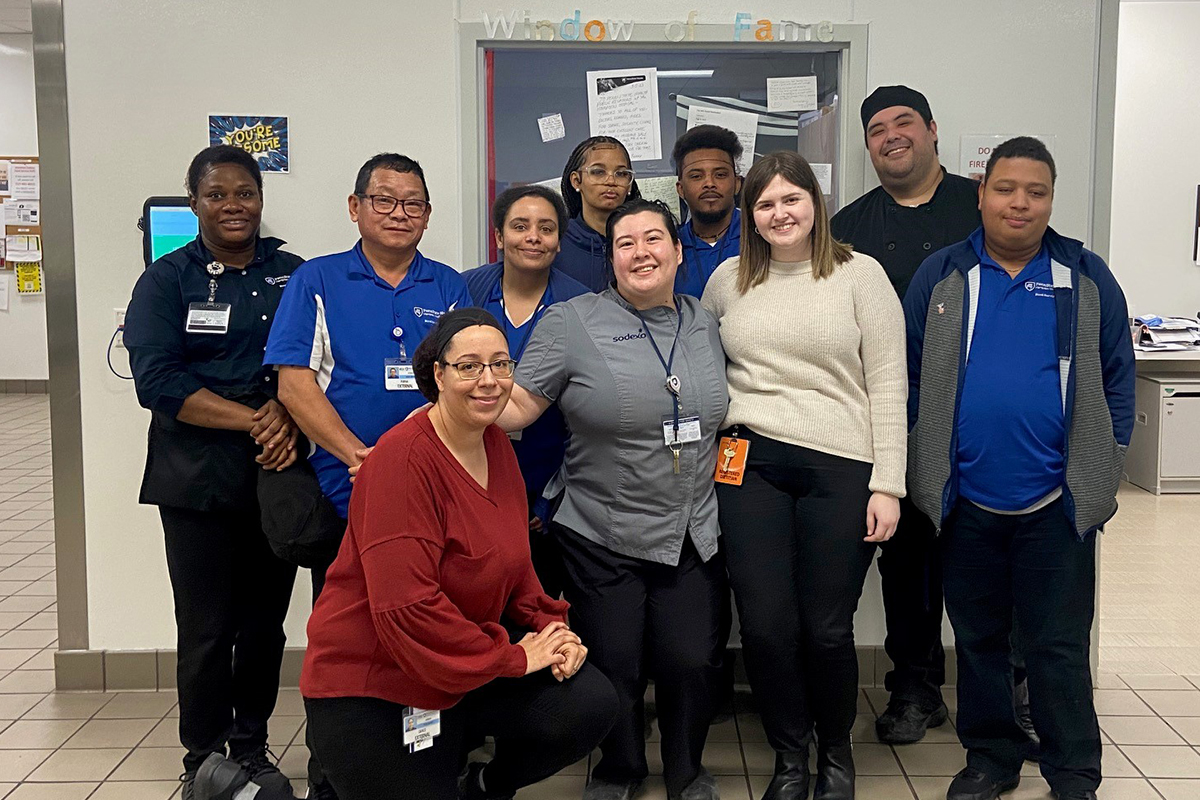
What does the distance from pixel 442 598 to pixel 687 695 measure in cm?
87

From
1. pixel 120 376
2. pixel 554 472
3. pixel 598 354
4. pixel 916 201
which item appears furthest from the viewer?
pixel 120 376

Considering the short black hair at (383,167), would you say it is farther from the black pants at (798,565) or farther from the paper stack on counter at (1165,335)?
the paper stack on counter at (1165,335)

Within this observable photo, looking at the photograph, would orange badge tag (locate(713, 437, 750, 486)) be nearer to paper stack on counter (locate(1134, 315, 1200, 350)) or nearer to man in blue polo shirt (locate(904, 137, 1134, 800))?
man in blue polo shirt (locate(904, 137, 1134, 800))

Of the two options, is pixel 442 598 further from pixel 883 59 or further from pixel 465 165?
pixel 883 59

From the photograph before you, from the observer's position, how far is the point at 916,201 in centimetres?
305

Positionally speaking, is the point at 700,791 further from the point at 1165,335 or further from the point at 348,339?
the point at 1165,335

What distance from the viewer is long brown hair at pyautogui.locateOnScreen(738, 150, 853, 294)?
252 centimetres

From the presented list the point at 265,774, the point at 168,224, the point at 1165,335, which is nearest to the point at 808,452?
the point at 265,774

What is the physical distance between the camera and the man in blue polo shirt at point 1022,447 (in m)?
2.46

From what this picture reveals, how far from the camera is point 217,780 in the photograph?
2504 mm

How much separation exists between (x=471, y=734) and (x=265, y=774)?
2.35 feet

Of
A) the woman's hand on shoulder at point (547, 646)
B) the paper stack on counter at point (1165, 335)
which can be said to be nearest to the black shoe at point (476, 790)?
the woman's hand on shoulder at point (547, 646)

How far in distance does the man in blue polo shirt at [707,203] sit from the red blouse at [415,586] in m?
1.16

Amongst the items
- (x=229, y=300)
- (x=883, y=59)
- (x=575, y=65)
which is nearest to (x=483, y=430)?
(x=229, y=300)
